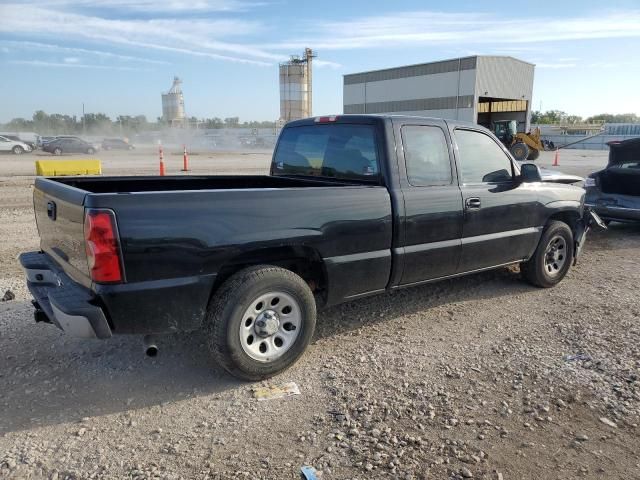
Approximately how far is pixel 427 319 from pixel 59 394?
122 inches

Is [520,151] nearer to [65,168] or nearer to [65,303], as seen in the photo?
[65,168]

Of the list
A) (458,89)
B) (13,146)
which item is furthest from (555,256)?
(458,89)

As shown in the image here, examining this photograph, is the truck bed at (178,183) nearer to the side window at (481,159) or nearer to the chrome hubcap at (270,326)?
the side window at (481,159)

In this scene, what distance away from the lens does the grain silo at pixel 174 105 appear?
8194 cm

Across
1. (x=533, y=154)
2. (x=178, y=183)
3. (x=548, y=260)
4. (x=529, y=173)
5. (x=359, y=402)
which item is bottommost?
(x=359, y=402)

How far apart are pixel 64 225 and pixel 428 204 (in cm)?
280

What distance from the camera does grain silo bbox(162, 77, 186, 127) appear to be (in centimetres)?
8194

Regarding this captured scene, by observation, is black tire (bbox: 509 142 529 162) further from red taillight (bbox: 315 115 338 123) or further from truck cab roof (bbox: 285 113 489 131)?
red taillight (bbox: 315 115 338 123)

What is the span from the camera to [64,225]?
3.29 metres

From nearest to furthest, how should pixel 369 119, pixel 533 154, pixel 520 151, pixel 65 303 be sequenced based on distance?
pixel 65 303 < pixel 369 119 < pixel 520 151 < pixel 533 154

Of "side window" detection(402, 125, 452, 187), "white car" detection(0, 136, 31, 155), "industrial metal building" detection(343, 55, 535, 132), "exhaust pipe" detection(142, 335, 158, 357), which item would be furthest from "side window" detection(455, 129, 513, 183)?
"industrial metal building" detection(343, 55, 535, 132)

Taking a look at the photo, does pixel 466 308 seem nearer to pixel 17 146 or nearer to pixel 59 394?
pixel 59 394

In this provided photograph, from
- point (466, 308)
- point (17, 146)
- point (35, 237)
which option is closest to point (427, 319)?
point (466, 308)

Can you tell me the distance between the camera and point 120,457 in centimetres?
272
